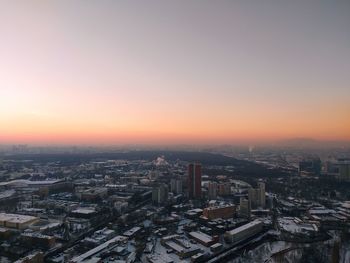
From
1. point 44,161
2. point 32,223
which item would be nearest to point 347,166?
point 32,223

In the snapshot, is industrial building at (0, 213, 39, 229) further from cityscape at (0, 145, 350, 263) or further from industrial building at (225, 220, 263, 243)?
industrial building at (225, 220, 263, 243)

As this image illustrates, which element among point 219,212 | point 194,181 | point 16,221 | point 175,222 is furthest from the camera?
point 194,181

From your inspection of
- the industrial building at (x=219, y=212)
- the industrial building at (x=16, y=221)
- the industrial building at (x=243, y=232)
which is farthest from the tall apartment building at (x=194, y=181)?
the industrial building at (x=16, y=221)

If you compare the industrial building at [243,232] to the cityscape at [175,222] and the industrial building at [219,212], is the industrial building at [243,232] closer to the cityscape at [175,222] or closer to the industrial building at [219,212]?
the cityscape at [175,222]

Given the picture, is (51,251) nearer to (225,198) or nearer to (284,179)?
(225,198)

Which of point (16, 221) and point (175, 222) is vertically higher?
point (16, 221)

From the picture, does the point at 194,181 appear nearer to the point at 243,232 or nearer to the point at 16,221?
the point at 243,232

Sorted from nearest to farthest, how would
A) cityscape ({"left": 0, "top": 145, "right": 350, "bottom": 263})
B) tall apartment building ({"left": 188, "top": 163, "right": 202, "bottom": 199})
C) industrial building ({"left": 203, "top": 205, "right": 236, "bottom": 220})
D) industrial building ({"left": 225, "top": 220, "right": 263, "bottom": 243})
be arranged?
cityscape ({"left": 0, "top": 145, "right": 350, "bottom": 263}) < industrial building ({"left": 225, "top": 220, "right": 263, "bottom": 243}) < industrial building ({"left": 203, "top": 205, "right": 236, "bottom": 220}) < tall apartment building ({"left": 188, "top": 163, "right": 202, "bottom": 199})

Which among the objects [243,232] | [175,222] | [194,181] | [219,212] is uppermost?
[194,181]

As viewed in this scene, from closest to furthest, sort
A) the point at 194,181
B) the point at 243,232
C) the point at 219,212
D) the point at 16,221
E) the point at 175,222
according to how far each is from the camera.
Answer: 1. the point at 243,232
2. the point at 16,221
3. the point at 175,222
4. the point at 219,212
5. the point at 194,181

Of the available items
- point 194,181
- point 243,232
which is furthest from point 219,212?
point 194,181

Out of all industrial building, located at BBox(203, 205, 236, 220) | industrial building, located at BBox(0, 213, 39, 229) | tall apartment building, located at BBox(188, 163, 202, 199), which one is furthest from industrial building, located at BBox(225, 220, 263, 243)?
industrial building, located at BBox(0, 213, 39, 229)
